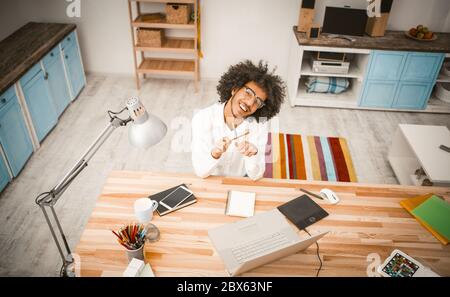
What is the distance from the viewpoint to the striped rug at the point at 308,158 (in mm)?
3443

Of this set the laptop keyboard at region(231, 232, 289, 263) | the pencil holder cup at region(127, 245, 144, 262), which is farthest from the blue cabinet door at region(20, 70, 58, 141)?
the laptop keyboard at region(231, 232, 289, 263)

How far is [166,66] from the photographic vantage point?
4.71m

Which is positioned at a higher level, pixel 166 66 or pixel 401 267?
pixel 401 267

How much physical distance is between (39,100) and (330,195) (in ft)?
10.2

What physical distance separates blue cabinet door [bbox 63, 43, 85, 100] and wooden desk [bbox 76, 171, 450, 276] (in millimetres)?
2799

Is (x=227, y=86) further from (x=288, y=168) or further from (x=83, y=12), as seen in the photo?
(x=83, y=12)

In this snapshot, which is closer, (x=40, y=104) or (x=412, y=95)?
(x=40, y=104)

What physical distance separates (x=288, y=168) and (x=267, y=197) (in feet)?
5.23

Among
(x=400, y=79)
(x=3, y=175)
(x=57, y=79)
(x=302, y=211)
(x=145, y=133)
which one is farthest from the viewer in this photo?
(x=400, y=79)

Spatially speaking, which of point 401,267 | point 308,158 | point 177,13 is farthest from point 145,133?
point 177,13

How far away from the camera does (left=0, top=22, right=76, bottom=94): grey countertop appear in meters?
3.20

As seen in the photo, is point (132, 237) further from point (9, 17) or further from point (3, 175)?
point (9, 17)

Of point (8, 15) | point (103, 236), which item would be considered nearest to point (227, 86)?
point (103, 236)

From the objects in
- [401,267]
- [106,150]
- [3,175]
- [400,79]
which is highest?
[401,267]
